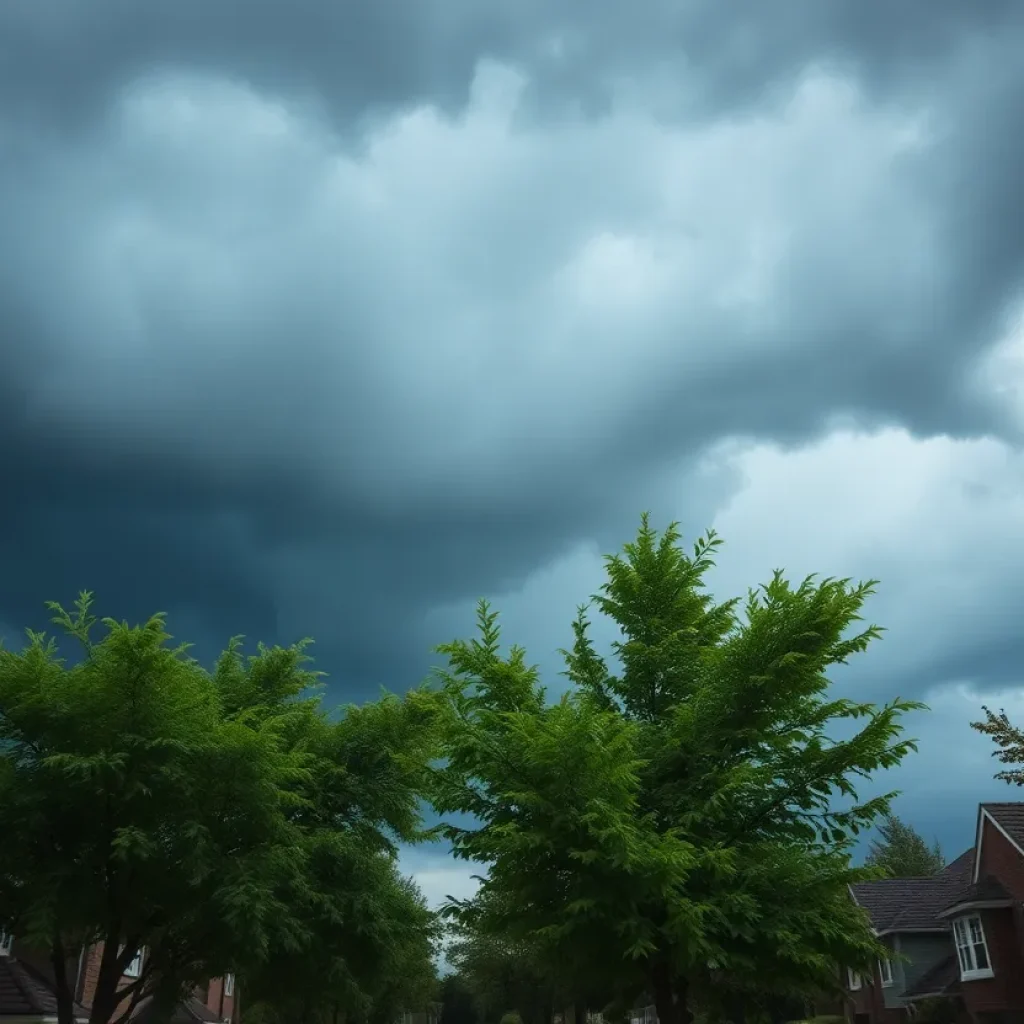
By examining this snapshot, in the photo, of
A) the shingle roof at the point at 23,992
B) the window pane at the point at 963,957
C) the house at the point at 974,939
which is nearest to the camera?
the shingle roof at the point at 23,992

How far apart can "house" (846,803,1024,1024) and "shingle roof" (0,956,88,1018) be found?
23564 mm

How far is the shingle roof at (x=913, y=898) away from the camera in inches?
1773

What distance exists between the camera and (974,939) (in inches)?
1505

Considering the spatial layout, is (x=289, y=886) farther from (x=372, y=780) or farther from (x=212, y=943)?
(x=372, y=780)

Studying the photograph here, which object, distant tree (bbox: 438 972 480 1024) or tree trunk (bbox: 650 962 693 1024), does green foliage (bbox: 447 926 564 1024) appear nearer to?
distant tree (bbox: 438 972 480 1024)

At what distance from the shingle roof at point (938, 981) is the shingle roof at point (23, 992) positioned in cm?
3303

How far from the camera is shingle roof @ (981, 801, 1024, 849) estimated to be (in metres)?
36.3

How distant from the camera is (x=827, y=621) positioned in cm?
1770

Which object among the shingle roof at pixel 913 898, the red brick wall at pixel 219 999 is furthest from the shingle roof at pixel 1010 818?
the red brick wall at pixel 219 999

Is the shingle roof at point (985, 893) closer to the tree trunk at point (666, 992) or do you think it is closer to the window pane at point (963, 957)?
the window pane at point (963, 957)

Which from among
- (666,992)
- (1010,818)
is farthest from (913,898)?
(666,992)

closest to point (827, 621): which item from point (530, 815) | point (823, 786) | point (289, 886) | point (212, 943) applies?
point (823, 786)

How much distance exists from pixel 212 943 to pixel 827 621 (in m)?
14.7

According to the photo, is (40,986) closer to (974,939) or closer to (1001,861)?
(974,939)
